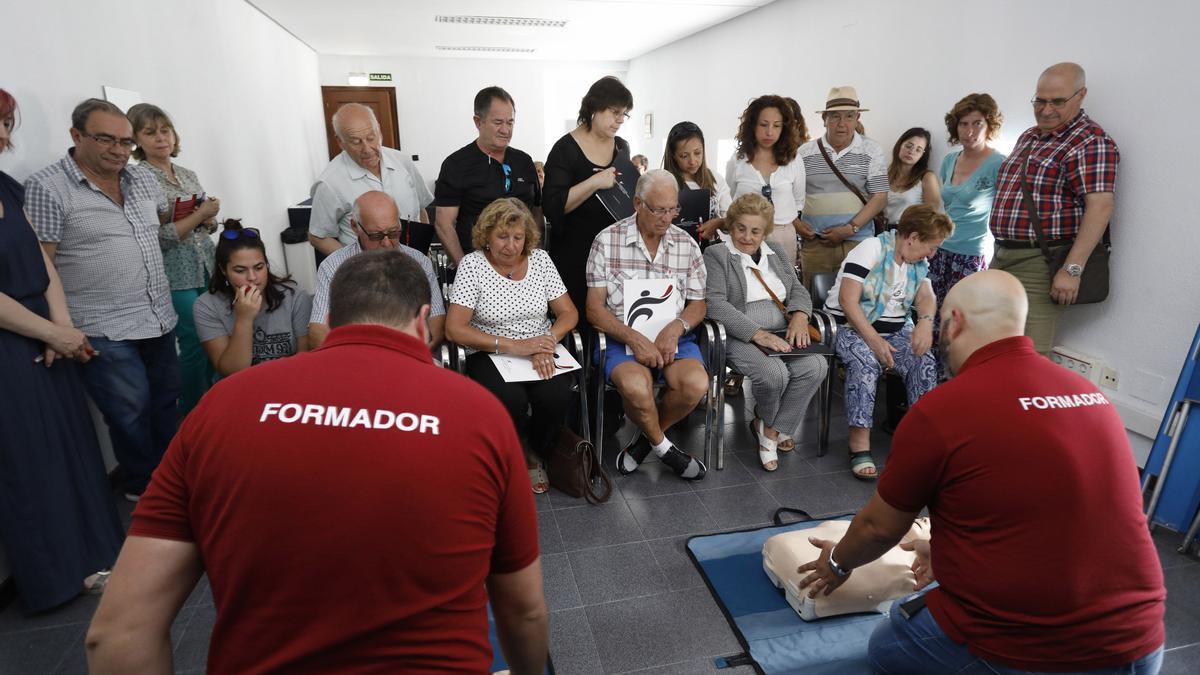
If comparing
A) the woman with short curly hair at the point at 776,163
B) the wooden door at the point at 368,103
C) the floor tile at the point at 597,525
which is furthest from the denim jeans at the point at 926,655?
the wooden door at the point at 368,103

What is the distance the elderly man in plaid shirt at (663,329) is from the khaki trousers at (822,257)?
121cm

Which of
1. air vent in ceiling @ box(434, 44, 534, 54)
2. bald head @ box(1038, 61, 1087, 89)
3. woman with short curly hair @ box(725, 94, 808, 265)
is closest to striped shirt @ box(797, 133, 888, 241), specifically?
woman with short curly hair @ box(725, 94, 808, 265)

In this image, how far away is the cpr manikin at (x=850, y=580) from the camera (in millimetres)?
2092

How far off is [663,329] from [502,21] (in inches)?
226

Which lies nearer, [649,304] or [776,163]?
[649,304]

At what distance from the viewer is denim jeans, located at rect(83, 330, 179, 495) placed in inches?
92.7

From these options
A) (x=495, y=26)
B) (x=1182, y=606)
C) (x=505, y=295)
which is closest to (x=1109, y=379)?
(x=1182, y=606)

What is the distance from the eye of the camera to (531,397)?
285 cm

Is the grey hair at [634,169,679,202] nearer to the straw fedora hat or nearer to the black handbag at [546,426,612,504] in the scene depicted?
the black handbag at [546,426,612,504]

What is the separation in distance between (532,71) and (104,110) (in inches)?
368

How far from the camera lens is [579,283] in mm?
3418

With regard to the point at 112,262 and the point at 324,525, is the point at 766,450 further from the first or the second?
the point at 112,262

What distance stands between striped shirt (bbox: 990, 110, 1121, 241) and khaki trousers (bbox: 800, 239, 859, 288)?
38.5 inches

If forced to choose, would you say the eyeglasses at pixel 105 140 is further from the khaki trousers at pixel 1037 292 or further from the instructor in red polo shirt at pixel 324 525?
the khaki trousers at pixel 1037 292
